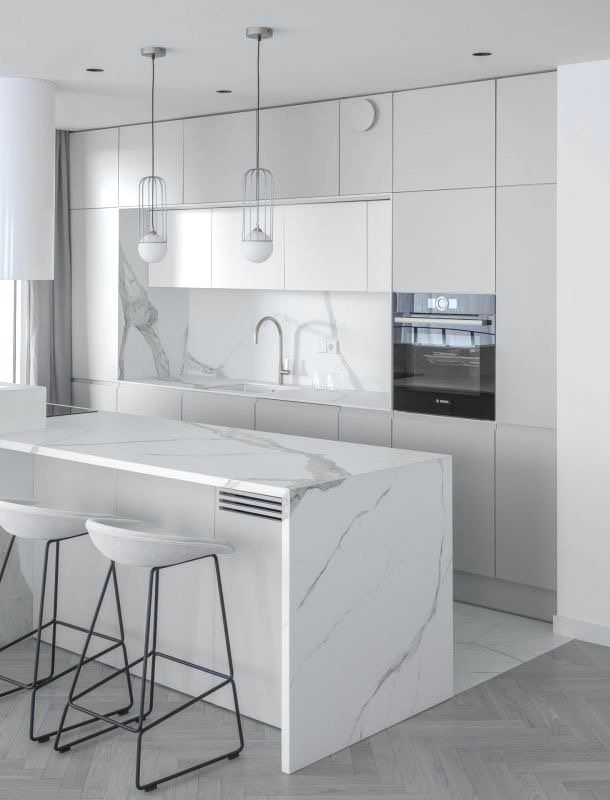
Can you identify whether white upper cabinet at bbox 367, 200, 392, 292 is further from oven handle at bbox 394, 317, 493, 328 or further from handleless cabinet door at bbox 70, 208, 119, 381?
handleless cabinet door at bbox 70, 208, 119, 381

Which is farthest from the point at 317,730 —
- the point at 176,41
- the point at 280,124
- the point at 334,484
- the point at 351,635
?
the point at 280,124

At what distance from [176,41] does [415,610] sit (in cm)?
251

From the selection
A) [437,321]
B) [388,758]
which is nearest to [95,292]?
[437,321]

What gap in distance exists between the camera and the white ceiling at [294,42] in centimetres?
381

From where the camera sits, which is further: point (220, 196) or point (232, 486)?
point (220, 196)

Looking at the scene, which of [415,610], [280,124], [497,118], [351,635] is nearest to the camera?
[351,635]

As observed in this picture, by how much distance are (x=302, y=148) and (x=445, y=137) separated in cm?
92

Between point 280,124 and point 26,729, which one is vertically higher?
point 280,124

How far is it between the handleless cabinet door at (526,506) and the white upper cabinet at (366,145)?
4.76ft

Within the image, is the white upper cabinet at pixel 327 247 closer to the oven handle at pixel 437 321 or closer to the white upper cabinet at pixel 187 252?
the oven handle at pixel 437 321

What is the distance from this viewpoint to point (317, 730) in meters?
3.52

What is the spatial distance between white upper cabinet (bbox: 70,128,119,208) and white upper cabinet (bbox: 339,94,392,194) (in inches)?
70.6

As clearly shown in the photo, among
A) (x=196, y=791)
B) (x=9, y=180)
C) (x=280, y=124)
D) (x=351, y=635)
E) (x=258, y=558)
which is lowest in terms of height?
(x=196, y=791)

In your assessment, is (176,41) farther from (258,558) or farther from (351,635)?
(351,635)
